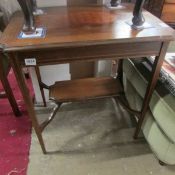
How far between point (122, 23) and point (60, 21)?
1.01 feet

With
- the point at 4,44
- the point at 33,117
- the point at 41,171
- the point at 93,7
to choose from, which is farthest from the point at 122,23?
the point at 41,171

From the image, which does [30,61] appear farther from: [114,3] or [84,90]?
[114,3]

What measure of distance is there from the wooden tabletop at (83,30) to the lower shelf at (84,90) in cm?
45

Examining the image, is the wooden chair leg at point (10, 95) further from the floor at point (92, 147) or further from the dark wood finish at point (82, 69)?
the dark wood finish at point (82, 69)

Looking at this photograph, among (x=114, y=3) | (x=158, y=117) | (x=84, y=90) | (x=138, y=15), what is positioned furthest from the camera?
(x=84, y=90)

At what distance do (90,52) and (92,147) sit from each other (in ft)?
2.34

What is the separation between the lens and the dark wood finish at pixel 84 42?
0.75 metres

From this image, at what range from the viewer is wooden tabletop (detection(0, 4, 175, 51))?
75cm

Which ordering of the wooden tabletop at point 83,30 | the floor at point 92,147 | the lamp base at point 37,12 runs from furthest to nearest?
1. the floor at point 92,147
2. the lamp base at point 37,12
3. the wooden tabletop at point 83,30

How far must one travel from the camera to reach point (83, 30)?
848 millimetres

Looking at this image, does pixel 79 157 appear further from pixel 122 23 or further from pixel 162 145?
pixel 122 23

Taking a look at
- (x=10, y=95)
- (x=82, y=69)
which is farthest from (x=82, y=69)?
(x=10, y=95)

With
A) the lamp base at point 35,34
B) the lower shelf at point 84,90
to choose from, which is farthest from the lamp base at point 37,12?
the lower shelf at point 84,90

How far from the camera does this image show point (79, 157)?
1197 millimetres
